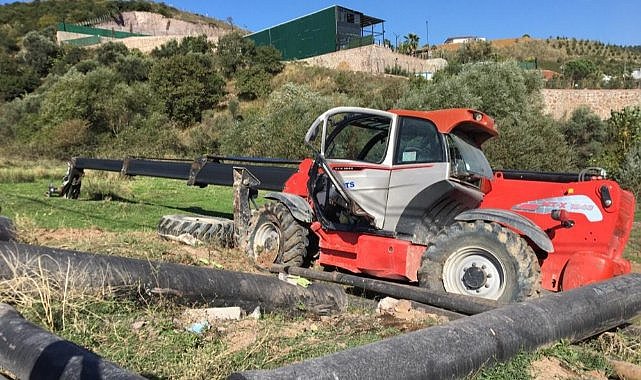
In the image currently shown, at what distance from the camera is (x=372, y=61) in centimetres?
5709

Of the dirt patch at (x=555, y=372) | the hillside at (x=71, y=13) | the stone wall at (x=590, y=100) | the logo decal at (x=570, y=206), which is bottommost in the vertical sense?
the dirt patch at (x=555, y=372)

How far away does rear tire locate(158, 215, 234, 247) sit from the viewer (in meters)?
9.43

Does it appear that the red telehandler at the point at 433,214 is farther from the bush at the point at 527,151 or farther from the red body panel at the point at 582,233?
the bush at the point at 527,151

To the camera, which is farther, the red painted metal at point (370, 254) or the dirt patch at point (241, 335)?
the red painted metal at point (370, 254)

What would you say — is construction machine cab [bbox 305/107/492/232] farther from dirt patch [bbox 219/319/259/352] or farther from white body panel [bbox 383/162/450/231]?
dirt patch [bbox 219/319/259/352]

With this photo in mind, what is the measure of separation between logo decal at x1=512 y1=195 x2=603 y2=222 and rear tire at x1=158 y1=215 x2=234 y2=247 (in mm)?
4953

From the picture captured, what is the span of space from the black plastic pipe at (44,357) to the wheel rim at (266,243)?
502 cm

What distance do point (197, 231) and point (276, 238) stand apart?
1.49 meters

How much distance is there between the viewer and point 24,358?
11.2 feet

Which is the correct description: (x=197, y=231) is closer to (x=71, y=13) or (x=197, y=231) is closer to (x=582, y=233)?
(x=582, y=233)

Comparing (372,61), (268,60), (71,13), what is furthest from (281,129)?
(71,13)

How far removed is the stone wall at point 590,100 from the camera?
44.8m

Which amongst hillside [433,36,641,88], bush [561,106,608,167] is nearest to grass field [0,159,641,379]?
bush [561,106,608,167]

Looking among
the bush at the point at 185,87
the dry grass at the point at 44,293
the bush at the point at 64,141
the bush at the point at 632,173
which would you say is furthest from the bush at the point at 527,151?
the bush at the point at 185,87
